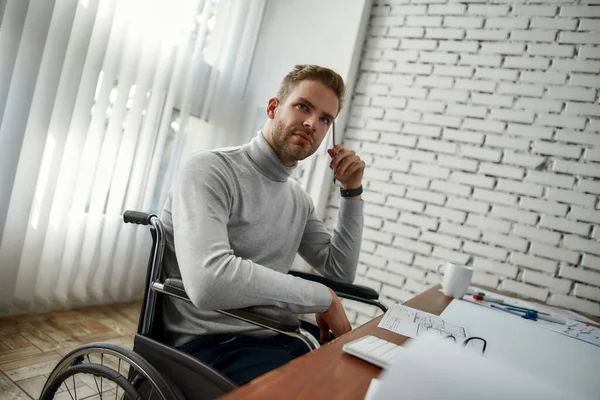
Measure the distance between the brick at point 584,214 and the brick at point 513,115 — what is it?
0.57 meters

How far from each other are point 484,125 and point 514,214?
583mm

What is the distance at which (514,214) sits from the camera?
7.25 ft

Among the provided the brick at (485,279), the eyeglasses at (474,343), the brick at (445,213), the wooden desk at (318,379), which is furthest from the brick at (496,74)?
the wooden desk at (318,379)

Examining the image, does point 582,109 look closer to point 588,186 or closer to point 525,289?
point 588,186

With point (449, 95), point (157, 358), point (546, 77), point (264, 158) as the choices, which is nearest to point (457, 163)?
point (449, 95)

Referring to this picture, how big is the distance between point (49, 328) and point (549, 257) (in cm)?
276

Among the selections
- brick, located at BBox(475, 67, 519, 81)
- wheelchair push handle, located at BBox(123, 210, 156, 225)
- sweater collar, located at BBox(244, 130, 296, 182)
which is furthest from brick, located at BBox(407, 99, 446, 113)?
wheelchair push handle, located at BBox(123, 210, 156, 225)

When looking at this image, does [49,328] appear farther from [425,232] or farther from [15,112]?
[425,232]

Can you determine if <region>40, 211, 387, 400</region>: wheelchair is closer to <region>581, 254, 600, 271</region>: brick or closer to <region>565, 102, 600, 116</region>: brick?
<region>581, 254, 600, 271</region>: brick

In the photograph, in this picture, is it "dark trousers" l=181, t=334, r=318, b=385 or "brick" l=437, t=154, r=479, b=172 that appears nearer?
"dark trousers" l=181, t=334, r=318, b=385

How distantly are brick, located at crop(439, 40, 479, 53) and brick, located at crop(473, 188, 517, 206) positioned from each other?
925mm

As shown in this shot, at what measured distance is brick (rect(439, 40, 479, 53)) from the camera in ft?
7.93

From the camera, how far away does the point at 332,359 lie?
0.59 m

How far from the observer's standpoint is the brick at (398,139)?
8.33 feet
